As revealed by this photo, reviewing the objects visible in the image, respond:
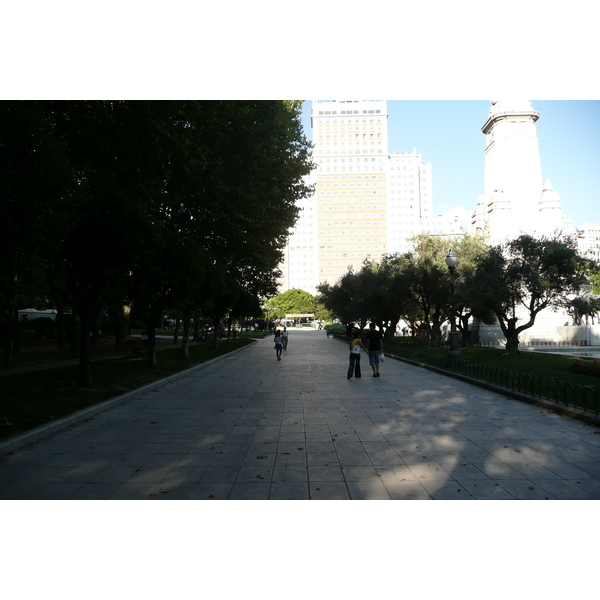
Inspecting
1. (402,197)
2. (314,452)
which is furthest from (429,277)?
(402,197)

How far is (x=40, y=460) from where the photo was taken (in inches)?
237

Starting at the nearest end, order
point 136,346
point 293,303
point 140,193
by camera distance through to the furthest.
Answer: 1. point 140,193
2. point 136,346
3. point 293,303

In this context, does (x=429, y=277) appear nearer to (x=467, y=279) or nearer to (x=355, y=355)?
(x=467, y=279)

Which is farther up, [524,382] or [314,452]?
[524,382]

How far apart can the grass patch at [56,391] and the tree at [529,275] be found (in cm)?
1504

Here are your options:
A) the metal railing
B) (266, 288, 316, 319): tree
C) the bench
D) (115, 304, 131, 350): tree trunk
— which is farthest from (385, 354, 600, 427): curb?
(266, 288, 316, 319): tree

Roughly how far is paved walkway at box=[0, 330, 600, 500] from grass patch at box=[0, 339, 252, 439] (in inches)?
27.1

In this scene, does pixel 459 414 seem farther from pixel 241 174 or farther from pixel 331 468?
pixel 241 174

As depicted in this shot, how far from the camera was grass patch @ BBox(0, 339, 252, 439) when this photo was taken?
8.04 m

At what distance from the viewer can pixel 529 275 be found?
68.1 ft

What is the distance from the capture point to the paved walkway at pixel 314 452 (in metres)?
4.87

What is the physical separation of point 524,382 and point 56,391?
11.3m

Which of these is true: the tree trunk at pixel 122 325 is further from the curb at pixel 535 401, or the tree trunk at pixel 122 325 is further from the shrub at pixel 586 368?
the shrub at pixel 586 368

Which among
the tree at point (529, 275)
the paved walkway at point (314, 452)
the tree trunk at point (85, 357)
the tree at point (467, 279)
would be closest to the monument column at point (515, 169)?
the tree at point (467, 279)
